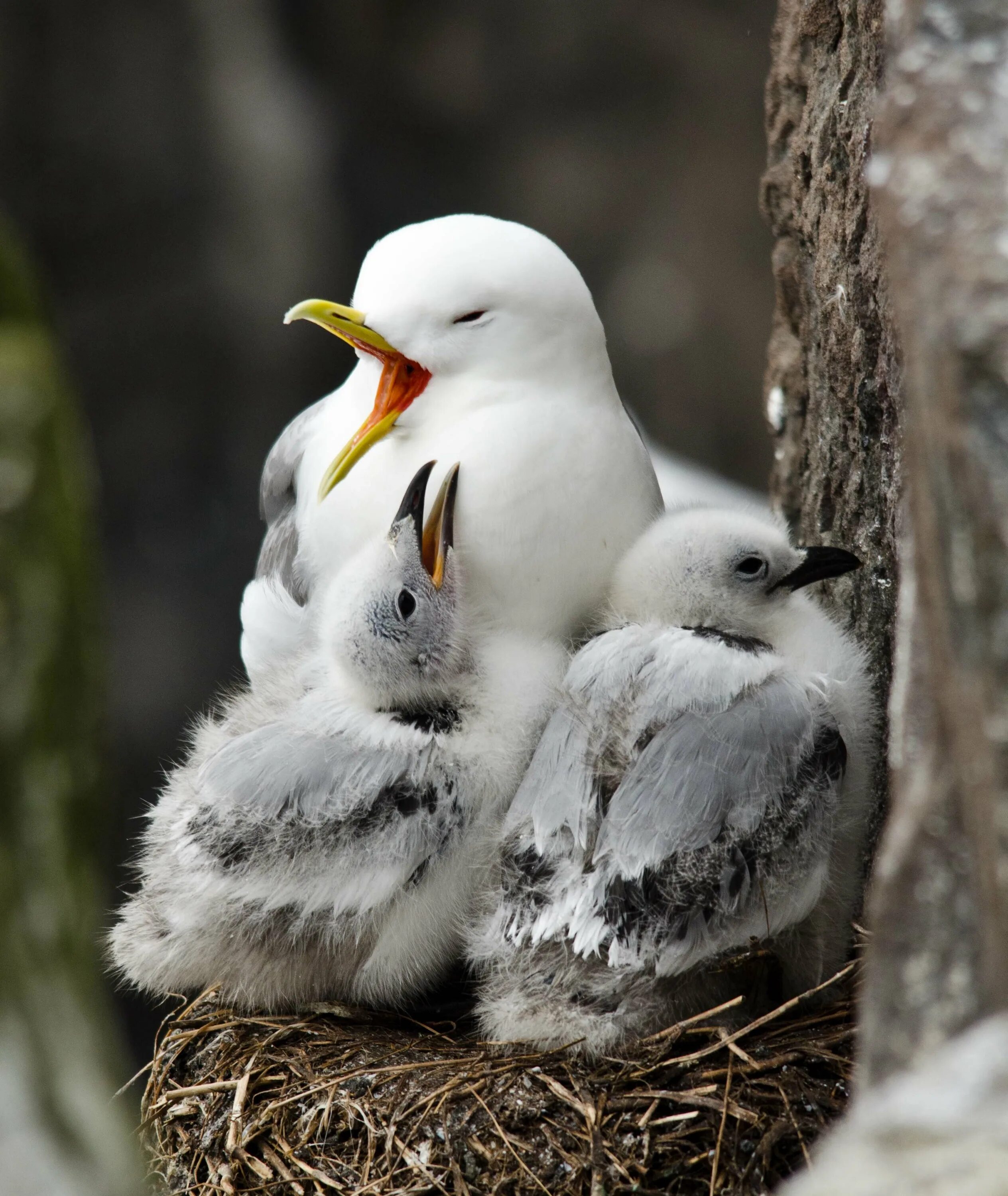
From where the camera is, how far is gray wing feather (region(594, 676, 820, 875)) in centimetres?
190

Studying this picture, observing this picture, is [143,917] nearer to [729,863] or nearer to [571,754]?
[571,754]

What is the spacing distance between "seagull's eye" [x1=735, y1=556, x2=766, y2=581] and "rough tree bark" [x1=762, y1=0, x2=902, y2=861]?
259 mm

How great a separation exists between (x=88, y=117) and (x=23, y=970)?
5774 millimetres

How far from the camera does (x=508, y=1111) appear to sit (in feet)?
6.31

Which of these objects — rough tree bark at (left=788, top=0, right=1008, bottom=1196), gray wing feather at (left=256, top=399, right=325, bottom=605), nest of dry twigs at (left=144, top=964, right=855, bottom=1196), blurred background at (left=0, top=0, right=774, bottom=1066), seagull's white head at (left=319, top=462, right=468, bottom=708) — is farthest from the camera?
blurred background at (left=0, top=0, right=774, bottom=1066)

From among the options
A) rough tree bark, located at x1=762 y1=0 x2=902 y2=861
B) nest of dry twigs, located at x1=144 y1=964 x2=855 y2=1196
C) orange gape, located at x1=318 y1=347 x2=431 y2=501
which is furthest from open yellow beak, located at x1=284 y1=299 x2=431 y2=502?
nest of dry twigs, located at x1=144 y1=964 x2=855 y2=1196

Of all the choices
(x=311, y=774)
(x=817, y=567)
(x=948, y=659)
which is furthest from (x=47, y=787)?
(x=817, y=567)

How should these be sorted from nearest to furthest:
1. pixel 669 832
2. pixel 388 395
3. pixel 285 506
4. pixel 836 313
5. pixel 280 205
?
1. pixel 669 832
2. pixel 388 395
3. pixel 836 313
4. pixel 285 506
5. pixel 280 205

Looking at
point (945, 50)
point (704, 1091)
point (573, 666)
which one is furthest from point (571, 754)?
point (945, 50)

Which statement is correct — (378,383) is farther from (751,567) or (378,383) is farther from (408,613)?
(751,567)

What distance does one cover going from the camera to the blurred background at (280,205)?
20.9 feet

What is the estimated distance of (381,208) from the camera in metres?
6.81

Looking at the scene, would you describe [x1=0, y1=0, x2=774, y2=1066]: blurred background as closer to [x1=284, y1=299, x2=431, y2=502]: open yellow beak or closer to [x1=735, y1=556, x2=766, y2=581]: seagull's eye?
[x1=284, y1=299, x2=431, y2=502]: open yellow beak

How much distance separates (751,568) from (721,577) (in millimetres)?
56
